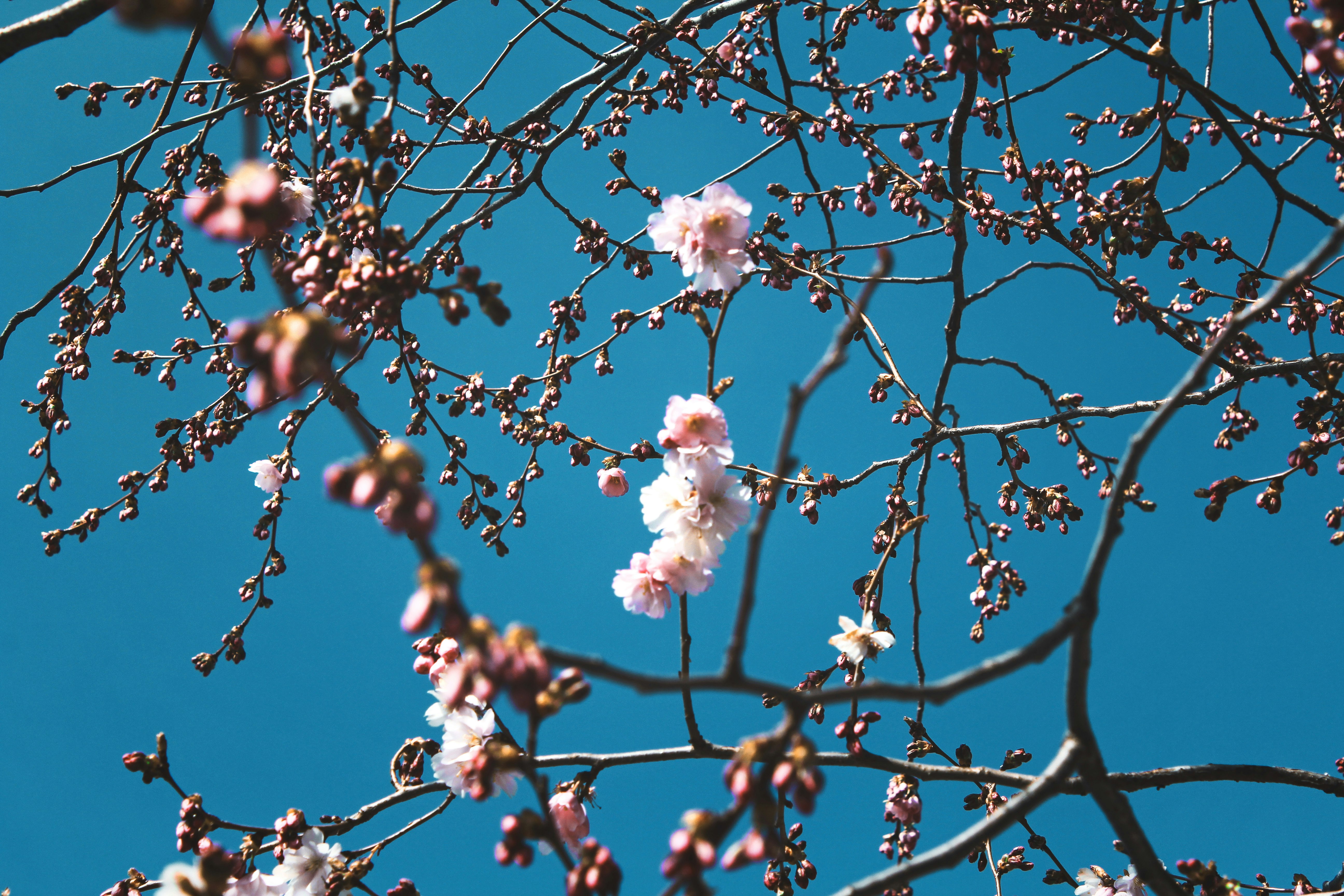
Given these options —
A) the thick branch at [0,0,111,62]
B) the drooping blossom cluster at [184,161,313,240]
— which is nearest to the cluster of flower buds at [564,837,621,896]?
the drooping blossom cluster at [184,161,313,240]

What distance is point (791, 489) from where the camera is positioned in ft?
11.0

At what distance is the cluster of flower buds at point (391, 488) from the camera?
0.86 metres

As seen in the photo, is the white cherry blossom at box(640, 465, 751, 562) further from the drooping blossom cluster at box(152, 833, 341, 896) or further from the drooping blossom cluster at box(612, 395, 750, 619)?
the drooping blossom cluster at box(152, 833, 341, 896)

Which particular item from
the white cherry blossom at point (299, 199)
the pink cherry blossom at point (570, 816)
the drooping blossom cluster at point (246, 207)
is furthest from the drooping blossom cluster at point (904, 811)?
the white cherry blossom at point (299, 199)

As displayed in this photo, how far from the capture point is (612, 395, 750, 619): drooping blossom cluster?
2.05m

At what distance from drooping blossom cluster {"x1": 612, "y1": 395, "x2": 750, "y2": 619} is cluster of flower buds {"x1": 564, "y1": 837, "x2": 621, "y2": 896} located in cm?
76

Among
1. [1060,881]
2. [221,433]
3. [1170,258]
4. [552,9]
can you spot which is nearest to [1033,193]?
[1170,258]

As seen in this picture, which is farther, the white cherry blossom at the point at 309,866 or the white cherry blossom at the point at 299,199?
the white cherry blossom at the point at 299,199

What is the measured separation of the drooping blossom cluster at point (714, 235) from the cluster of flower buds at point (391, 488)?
1491 mm

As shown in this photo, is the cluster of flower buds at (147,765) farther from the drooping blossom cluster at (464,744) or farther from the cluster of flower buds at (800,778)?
the cluster of flower buds at (800,778)

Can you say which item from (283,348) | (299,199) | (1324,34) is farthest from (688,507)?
(299,199)

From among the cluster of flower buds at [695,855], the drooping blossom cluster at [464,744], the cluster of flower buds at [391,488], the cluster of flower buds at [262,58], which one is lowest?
the cluster of flower buds at [695,855]

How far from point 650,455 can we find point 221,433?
5.59 feet

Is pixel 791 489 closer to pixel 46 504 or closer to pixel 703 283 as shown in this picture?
pixel 703 283
